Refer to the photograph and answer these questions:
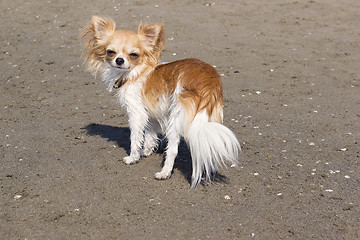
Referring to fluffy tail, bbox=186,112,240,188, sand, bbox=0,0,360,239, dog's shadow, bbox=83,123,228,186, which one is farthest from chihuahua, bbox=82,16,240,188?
sand, bbox=0,0,360,239

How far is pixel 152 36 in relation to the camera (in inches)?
208

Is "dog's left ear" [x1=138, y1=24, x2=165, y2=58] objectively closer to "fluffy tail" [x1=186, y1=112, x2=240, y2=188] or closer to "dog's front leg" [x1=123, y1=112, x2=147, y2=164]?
"dog's front leg" [x1=123, y1=112, x2=147, y2=164]

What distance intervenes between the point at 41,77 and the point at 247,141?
13.9ft

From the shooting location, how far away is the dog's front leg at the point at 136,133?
213 inches

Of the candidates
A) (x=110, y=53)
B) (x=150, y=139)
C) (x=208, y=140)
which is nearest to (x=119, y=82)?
(x=110, y=53)

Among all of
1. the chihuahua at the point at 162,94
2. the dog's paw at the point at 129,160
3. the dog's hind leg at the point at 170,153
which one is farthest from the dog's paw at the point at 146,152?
the dog's hind leg at the point at 170,153

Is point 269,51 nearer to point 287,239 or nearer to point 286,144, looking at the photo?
point 286,144

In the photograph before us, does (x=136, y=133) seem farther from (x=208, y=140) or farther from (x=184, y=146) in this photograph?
(x=208, y=140)

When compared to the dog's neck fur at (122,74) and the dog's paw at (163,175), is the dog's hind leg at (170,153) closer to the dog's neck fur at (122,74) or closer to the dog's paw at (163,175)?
the dog's paw at (163,175)

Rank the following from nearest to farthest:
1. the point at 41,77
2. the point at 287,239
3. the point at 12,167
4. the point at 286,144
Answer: the point at 287,239 < the point at 12,167 < the point at 286,144 < the point at 41,77

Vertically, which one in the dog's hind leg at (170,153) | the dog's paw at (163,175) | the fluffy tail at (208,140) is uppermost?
the fluffy tail at (208,140)

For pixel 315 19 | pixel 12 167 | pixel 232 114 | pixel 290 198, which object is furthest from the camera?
pixel 315 19

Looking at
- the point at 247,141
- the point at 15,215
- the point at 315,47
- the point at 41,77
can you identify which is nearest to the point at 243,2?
the point at 315,47

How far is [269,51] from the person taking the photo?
9.66 m
